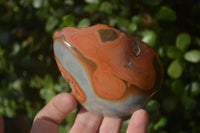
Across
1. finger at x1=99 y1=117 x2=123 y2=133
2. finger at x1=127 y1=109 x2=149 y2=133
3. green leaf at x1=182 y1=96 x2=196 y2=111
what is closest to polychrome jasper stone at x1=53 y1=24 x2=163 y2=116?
finger at x1=127 y1=109 x2=149 y2=133

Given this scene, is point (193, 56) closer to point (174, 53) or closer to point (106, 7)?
point (174, 53)

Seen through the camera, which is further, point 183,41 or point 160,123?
point 160,123

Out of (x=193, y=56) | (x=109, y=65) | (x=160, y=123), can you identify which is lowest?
→ (x=160, y=123)

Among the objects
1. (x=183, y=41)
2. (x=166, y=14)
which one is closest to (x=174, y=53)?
(x=183, y=41)

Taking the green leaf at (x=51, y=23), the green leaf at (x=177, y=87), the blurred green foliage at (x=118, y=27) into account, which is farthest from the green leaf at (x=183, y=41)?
the green leaf at (x=51, y=23)

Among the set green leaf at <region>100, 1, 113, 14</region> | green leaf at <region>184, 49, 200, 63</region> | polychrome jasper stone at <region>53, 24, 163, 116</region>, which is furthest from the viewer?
green leaf at <region>100, 1, 113, 14</region>

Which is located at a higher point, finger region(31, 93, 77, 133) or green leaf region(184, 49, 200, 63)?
green leaf region(184, 49, 200, 63)

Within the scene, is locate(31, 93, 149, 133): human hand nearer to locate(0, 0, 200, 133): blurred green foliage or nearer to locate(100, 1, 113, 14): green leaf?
locate(0, 0, 200, 133): blurred green foliage
